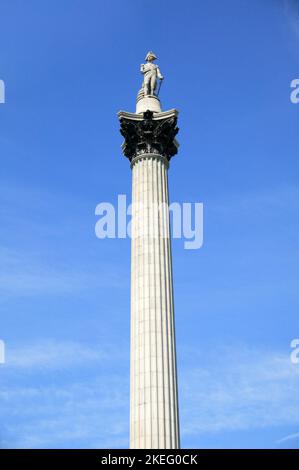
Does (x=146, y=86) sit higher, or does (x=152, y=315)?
(x=146, y=86)

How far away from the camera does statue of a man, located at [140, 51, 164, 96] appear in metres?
43.2

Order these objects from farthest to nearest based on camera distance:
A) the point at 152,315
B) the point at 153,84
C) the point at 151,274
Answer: the point at 153,84 → the point at 151,274 → the point at 152,315

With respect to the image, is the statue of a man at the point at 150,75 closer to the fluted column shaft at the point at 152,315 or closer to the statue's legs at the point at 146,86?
Result: the statue's legs at the point at 146,86

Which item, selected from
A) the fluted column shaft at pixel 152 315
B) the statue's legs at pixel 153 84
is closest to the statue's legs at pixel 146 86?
the statue's legs at pixel 153 84

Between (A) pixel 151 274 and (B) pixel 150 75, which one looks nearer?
(A) pixel 151 274

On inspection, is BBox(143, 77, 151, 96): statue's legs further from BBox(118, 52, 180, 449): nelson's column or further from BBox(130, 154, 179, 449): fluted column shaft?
BBox(130, 154, 179, 449): fluted column shaft

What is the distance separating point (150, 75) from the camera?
Answer: 43.6 m

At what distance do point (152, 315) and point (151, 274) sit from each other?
2.36 meters

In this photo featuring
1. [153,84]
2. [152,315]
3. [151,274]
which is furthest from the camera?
[153,84]

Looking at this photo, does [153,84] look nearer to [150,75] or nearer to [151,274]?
[150,75]

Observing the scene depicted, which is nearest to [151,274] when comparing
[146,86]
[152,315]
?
[152,315]

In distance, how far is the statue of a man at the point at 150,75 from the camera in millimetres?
43188
